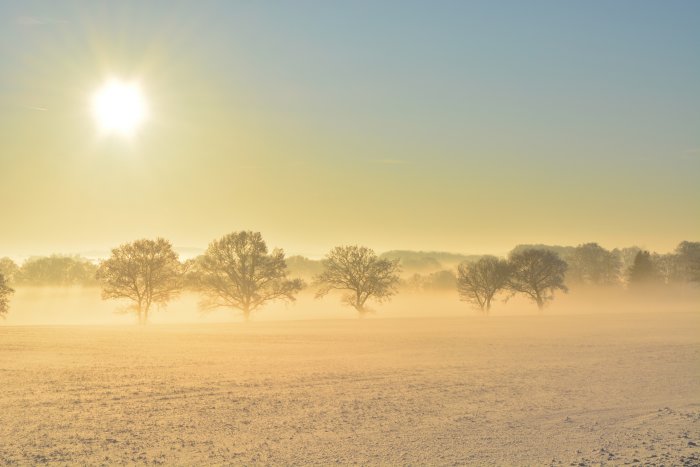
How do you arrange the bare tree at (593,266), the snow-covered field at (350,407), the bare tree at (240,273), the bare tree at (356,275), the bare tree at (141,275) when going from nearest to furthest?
the snow-covered field at (350,407) → the bare tree at (141,275) → the bare tree at (240,273) → the bare tree at (356,275) → the bare tree at (593,266)

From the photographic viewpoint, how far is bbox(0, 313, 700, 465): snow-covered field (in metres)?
12.4

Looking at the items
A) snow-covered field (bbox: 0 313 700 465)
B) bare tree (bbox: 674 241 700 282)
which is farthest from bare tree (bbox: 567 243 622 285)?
snow-covered field (bbox: 0 313 700 465)

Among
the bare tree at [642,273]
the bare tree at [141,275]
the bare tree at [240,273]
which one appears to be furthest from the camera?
the bare tree at [642,273]

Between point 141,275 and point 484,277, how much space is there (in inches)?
2029

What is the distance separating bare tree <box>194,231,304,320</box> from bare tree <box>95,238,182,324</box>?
4.05 metres

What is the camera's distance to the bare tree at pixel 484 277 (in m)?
92.2

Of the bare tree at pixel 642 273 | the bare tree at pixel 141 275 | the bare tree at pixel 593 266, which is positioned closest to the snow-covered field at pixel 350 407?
the bare tree at pixel 141 275

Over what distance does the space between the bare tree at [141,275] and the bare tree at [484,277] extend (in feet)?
148

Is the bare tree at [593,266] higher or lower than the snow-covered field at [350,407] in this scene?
higher

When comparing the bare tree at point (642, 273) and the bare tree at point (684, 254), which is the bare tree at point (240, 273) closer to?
the bare tree at point (642, 273)

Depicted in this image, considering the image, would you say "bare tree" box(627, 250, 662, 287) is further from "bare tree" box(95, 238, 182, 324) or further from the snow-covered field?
the snow-covered field

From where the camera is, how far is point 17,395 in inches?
701

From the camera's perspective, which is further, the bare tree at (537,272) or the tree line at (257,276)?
the bare tree at (537,272)

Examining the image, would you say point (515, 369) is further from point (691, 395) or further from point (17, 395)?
point (17, 395)
